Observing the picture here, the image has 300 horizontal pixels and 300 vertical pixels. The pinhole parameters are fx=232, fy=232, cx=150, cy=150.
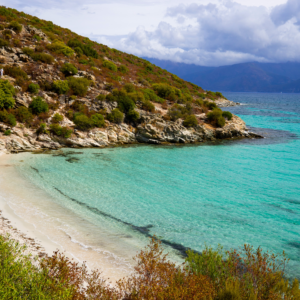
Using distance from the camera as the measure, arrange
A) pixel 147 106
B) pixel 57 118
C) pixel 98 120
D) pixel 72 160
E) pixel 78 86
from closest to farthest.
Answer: pixel 72 160, pixel 57 118, pixel 98 120, pixel 78 86, pixel 147 106

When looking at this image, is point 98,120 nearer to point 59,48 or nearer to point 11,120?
point 11,120

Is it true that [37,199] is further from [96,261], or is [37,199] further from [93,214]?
[96,261]

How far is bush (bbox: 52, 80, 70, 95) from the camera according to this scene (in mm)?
33469

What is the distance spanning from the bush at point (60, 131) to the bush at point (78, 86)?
836 centimetres

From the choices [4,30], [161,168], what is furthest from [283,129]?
[4,30]

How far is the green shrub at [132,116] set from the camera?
114 feet

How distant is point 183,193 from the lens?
55.4ft

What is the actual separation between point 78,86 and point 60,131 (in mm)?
9524

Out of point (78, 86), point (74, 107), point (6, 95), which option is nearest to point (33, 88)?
point (6, 95)

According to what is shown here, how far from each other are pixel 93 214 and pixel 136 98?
89.3 ft

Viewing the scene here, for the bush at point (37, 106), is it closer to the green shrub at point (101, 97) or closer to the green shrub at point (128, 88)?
the green shrub at point (101, 97)

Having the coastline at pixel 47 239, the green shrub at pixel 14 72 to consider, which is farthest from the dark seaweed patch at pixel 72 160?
the green shrub at pixel 14 72

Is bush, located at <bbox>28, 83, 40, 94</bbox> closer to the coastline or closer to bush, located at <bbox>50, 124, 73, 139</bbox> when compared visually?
bush, located at <bbox>50, 124, 73, 139</bbox>

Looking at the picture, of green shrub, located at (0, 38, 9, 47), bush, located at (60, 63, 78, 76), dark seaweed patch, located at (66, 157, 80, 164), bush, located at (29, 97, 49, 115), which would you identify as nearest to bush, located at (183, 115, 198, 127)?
dark seaweed patch, located at (66, 157, 80, 164)
